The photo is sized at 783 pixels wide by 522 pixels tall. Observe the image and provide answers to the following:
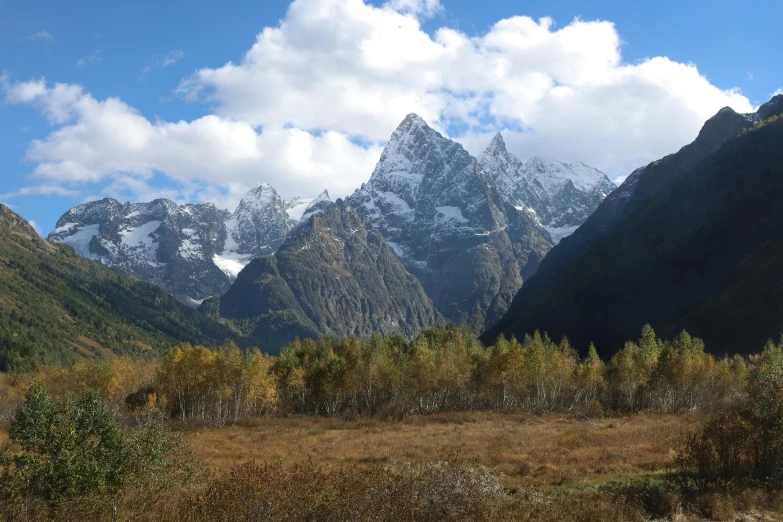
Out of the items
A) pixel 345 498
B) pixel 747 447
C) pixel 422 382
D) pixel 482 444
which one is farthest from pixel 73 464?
pixel 422 382

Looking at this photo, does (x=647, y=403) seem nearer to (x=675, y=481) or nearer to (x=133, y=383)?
(x=675, y=481)

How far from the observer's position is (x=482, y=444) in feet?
143

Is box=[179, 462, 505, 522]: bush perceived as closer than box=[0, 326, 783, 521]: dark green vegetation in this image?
Yes

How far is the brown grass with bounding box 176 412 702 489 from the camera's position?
1230 inches

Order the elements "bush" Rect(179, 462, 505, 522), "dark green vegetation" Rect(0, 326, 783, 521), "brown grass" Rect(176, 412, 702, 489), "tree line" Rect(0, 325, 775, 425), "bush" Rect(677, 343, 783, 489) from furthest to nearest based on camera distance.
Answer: "tree line" Rect(0, 325, 775, 425) < "brown grass" Rect(176, 412, 702, 489) < "bush" Rect(677, 343, 783, 489) < "dark green vegetation" Rect(0, 326, 783, 521) < "bush" Rect(179, 462, 505, 522)

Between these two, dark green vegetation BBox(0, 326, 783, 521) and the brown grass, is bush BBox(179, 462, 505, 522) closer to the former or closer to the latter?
dark green vegetation BBox(0, 326, 783, 521)

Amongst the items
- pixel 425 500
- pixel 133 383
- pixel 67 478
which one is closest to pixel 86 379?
pixel 133 383

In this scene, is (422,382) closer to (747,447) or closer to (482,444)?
(482,444)

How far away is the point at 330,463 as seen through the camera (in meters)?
37.6

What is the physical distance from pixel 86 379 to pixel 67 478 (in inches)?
3242

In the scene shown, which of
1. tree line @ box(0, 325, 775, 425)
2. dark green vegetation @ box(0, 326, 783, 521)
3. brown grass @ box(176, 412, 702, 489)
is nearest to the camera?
dark green vegetation @ box(0, 326, 783, 521)

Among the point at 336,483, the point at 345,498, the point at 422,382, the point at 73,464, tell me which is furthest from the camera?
the point at 422,382

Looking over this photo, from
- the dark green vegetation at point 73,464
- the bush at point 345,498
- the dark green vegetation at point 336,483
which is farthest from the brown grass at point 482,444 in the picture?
the dark green vegetation at point 73,464

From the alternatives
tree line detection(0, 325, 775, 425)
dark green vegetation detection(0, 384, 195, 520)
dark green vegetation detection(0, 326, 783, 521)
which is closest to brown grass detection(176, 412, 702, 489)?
dark green vegetation detection(0, 326, 783, 521)
